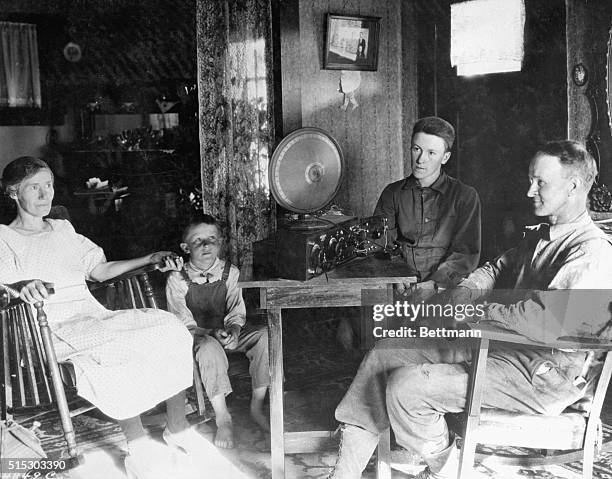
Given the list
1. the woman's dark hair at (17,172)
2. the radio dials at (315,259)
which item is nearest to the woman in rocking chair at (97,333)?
the woman's dark hair at (17,172)

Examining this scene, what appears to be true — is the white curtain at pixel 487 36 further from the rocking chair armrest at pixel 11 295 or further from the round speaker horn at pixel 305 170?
the rocking chair armrest at pixel 11 295

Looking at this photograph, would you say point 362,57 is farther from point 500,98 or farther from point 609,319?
point 609,319

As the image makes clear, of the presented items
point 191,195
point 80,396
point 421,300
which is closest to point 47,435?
point 80,396

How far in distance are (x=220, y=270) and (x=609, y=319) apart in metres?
1.61

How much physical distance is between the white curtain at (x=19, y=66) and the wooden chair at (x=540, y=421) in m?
2.03

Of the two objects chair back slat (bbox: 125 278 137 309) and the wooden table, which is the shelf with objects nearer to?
chair back slat (bbox: 125 278 137 309)

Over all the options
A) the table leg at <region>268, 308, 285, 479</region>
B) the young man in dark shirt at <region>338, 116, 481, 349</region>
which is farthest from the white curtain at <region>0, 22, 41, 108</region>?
A: the young man in dark shirt at <region>338, 116, 481, 349</region>

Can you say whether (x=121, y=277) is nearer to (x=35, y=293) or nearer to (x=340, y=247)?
(x=35, y=293)

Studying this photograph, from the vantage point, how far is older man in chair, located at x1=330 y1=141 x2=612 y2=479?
87.7 inches

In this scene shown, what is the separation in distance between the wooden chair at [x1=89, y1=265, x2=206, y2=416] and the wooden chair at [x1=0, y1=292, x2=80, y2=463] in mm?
413

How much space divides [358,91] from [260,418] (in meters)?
1.71

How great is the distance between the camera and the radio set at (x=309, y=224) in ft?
7.84

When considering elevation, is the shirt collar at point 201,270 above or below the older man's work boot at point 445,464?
above

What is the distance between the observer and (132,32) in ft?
10.5
